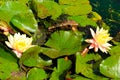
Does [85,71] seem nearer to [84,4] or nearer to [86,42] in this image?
[86,42]

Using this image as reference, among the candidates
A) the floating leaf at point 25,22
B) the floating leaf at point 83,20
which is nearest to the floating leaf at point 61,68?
the floating leaf at point 25,22

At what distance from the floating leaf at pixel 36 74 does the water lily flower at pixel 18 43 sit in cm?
12

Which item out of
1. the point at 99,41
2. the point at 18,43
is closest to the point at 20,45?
the point at 18,43

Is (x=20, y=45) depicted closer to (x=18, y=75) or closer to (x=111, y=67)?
(x=18, y=75)

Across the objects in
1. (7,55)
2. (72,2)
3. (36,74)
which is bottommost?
(36,74)

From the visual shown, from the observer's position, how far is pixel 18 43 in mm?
1888

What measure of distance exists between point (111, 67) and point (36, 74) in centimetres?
44

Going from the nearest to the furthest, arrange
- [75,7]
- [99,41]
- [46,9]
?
[99,41], [46,9], [75,7]

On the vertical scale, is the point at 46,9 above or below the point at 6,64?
above

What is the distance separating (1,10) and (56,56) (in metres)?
0.51

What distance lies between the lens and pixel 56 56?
188 centimetres

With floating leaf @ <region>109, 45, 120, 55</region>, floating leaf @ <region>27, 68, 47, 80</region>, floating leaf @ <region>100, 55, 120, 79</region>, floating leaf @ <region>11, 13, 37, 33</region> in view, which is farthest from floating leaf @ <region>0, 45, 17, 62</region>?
floating leaf @ <region>109, 45, 120, 55</region>

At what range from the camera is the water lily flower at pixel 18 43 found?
6.16ft

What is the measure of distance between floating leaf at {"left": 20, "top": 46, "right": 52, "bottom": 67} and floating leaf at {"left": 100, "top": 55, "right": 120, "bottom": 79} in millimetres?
328
